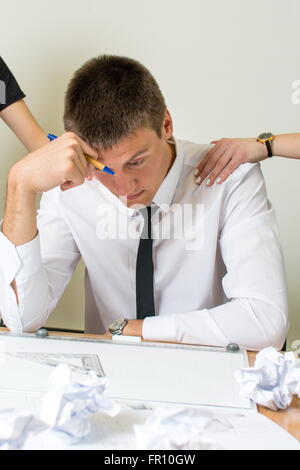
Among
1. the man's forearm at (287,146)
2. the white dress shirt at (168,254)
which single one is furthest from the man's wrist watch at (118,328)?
the man's forearm at (287,146)

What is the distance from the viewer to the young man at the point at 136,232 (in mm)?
1393

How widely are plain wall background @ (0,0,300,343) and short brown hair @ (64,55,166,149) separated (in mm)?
1033

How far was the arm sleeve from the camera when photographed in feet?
4.34

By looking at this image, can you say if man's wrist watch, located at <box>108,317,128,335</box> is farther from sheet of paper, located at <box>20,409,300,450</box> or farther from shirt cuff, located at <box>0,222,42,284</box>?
sheet of paper, located at <box>20,409,300,450</box>

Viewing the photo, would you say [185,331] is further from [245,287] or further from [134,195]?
[134,195]

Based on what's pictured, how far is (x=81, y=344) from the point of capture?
48.0 inches

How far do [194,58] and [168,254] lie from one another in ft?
3.89

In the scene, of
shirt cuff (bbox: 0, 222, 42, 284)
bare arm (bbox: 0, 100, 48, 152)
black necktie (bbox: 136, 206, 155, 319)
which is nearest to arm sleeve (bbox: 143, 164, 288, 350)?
black necktie (bbox: 136, 206, 155, 319)

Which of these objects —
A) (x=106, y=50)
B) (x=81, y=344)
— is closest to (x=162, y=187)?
(x=81, y=344)

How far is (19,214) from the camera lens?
1422 millimetres

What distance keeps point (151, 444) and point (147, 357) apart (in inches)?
18.9

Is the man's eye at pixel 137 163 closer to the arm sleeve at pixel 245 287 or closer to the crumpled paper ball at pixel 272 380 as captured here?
the arm sleeve at pixel 245 287

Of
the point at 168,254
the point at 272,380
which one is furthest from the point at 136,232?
the point at 272,380

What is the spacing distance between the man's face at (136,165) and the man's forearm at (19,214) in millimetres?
176
